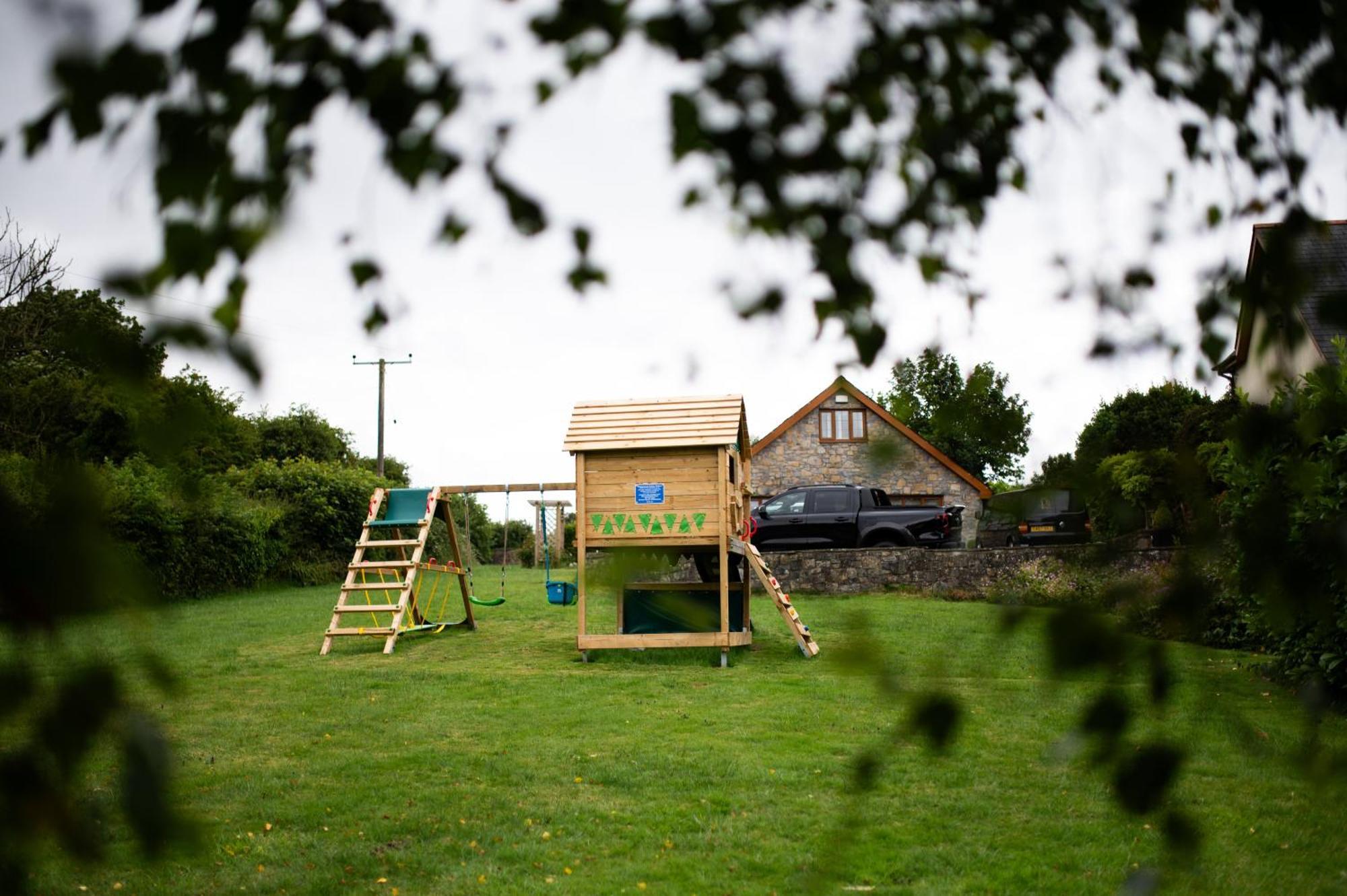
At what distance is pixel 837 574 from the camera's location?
17.5 metres

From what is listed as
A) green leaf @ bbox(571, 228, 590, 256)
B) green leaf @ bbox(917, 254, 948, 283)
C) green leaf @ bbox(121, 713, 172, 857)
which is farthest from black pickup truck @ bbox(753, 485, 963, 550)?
green leaf @ bbox(121, 713, 172, 857)

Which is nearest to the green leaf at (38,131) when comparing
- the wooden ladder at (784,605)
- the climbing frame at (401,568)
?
the wooden ladder at (784,605)

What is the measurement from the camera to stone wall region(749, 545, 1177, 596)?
16.5 metres

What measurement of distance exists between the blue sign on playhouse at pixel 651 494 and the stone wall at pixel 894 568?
7060 millimetres

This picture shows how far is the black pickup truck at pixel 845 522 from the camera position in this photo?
63.6 ft

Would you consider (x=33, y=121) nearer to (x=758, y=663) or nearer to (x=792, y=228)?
(x=792, y=228)

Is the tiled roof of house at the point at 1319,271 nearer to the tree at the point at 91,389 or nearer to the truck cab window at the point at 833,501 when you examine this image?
the tree at the point at 91,389

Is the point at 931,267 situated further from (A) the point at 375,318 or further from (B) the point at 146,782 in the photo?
(B) the point at 146,782

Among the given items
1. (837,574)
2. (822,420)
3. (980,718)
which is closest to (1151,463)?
(980,718)

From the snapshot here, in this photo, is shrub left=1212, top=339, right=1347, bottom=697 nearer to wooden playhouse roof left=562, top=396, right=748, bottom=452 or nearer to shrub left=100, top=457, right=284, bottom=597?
wooden playhouse roof left=562, top=396, right=748, bottom=452

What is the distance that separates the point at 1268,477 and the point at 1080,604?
1.23m

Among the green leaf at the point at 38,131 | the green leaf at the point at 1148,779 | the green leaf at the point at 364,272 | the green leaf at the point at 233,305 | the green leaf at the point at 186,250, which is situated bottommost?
the green leaf at the point at 1148,779

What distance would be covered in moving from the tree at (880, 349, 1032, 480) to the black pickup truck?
17853mm

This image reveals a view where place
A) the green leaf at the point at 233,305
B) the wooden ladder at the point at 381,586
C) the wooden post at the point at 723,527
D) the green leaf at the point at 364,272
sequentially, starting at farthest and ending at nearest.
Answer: the wooden ladder at the point at 381,586 → the wooden post at the point at 723,527 → the green leaf at the point at 364,272 → the green leaf at the point at 233,305
